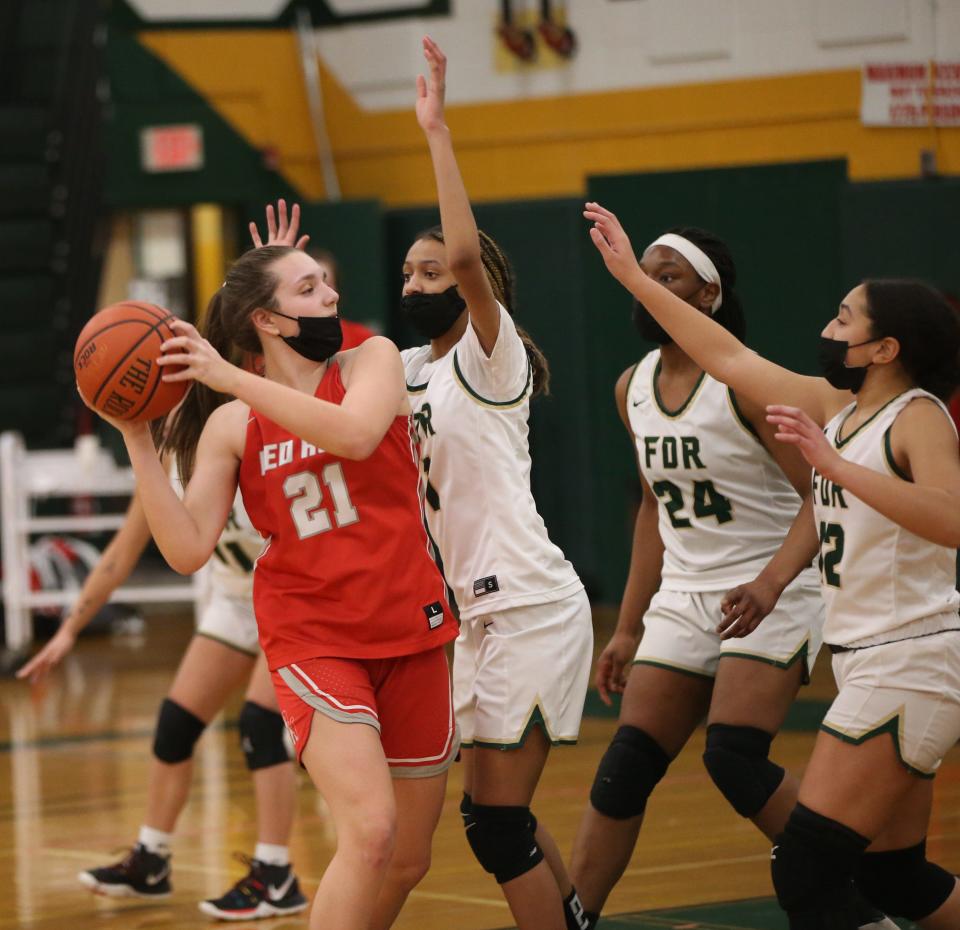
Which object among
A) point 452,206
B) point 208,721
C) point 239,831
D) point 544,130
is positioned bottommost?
point 239,831

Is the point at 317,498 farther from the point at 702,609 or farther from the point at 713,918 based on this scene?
the point at 713,918

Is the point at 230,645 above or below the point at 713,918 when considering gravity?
above

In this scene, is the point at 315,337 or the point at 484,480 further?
the point at 484,480

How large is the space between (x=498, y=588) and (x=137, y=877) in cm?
205

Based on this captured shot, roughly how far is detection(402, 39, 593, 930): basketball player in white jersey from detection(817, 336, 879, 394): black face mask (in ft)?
2.30

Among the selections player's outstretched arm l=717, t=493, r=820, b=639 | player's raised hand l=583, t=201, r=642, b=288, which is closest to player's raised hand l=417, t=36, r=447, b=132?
player's raised hand l=583, t=201, r=642, b=288

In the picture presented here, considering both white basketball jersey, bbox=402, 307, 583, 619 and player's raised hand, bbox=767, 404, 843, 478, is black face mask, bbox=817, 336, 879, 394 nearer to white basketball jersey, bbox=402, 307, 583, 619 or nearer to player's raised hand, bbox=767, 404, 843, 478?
player's raised hand, bbox=767, 404, 843, 478

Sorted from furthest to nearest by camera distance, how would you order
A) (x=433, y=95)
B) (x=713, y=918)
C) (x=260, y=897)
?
(x=260, y=897) → (x=713, y=918) → (x=433, y=95)

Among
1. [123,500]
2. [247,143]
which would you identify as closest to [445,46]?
[247,143]

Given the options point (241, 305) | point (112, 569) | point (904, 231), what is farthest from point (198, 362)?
point (904, 231)

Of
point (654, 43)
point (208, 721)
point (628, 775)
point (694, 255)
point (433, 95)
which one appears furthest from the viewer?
point (654, 43)

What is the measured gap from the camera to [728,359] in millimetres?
4301

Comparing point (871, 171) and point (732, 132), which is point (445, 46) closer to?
point (732, 132)

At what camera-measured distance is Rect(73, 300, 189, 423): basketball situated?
3.85 metres
